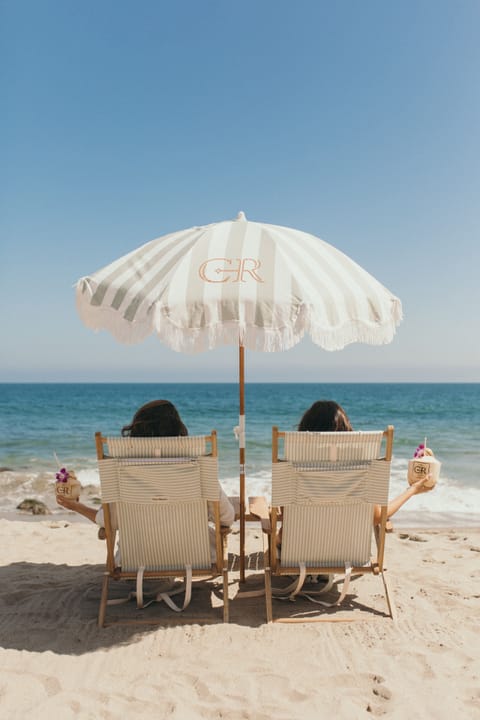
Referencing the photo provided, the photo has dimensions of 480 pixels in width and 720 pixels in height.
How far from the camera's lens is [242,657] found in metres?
2.85

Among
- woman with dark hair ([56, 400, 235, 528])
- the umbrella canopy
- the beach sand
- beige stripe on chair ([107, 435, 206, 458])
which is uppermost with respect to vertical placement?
the umbrella canopy

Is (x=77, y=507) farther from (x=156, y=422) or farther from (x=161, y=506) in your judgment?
(x=156, y=422)

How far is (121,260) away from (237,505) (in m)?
1.89

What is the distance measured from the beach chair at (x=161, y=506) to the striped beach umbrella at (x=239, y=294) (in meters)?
0.60

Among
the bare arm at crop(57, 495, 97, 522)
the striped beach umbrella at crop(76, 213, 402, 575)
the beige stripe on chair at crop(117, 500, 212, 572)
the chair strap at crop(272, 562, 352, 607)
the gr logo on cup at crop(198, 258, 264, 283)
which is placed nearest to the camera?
the striped beach umbrella at crop(76, 213, 402, 575)

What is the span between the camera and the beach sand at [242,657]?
244 cm

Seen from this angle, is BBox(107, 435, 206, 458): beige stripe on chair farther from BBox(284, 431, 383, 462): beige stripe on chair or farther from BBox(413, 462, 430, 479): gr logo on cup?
BBox(413, 462, 430, 479): gr logo on cup

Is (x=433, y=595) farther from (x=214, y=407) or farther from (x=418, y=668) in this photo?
(x=214, y=407)

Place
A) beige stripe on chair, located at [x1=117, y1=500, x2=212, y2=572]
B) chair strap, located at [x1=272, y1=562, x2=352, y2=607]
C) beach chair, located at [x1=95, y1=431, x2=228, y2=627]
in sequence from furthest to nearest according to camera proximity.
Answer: chair strap, located at [x1=272, y1=562, x2=352, y2=607], beige stripe on chair, located at [x1=117, y1=500, x2=212, y2=572], beach chair, located at [x1=95, y1=431, x2=228, y2=627]

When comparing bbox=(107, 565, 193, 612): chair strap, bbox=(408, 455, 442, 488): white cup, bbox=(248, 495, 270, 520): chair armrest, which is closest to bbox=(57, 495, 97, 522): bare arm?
bbox=(107, 565, 193, 612): chair strap

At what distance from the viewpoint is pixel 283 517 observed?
3238mm

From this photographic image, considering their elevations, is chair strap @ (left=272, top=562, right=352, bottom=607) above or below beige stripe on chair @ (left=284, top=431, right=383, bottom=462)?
below

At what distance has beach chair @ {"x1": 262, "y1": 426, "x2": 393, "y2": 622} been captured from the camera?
10.2 ft

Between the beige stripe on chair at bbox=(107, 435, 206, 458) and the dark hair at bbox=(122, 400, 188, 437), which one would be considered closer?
the beige stripe on chair at bbox=(107, 435, 206, 458)
